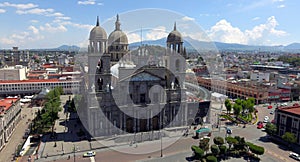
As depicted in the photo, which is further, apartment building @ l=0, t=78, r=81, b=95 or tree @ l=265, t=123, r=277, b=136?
apartment building @ l=0, t=78, r=81, b=95

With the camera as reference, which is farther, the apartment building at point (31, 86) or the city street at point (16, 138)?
the apartment building at point (31, 86)

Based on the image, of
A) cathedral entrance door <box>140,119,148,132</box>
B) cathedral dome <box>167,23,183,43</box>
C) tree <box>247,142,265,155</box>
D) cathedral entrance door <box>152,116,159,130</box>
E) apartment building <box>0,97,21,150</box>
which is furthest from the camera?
cathedral dome <box>167,23,183,43</box>

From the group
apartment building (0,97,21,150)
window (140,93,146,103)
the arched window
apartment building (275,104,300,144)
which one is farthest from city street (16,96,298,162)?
the arched window

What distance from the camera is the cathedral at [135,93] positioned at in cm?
3447

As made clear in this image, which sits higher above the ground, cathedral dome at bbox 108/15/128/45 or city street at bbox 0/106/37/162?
cathedral dome at bbox 108/15/128/45

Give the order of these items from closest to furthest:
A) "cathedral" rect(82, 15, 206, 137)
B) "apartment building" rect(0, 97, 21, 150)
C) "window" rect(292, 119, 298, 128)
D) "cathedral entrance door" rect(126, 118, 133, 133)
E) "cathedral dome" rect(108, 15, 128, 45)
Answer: "apartment building" rect(0, 97, 21, 150) < "cathedral" rect(82, 15, 206, 137) < "window" rect(292, 119, 298, 128) < "cathedral entrance door" rect(126, 118, 133, 133) < "cathedral dome" rect(108, 15, 128, 45)

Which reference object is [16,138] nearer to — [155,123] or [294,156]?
[155,123]

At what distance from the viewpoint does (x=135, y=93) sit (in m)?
36.5

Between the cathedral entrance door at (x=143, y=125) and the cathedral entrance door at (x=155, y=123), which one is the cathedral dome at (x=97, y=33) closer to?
the cathedral entrance door at (x=143, y=125)

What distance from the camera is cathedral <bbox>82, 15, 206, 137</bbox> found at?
113 feet

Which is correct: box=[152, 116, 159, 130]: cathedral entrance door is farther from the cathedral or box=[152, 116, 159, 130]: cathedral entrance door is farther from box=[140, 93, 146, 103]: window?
box=[140, 93, 146, 103]: window

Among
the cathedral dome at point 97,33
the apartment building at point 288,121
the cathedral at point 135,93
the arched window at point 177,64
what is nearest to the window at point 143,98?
the cathedral at point 135,93

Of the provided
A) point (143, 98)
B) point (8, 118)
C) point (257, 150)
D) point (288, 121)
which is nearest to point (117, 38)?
point (143, 98)

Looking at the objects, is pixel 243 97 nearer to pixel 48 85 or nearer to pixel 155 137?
pixel 155 137
